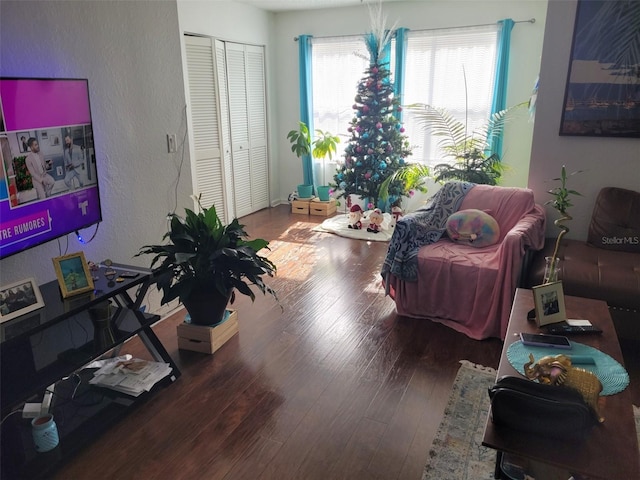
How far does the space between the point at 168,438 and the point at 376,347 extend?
1.26 meters

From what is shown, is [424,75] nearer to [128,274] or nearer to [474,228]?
[474,228]

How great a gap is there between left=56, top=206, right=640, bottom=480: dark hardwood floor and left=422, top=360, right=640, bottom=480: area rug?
0.05 metres

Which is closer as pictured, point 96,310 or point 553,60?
point 96,310

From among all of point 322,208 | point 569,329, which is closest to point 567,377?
point 569,329

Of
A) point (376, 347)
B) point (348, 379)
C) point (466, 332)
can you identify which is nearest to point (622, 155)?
point (466, 332)

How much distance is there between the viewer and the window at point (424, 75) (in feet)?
16.5

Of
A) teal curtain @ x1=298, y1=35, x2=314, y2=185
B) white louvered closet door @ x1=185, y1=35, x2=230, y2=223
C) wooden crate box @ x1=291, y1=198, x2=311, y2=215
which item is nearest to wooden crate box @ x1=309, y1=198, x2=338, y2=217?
wooden crate box @ x1=291, y1=198, x2=311, y2=215

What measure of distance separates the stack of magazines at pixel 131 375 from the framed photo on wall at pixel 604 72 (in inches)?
120

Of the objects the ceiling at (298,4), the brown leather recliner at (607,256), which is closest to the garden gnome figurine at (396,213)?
the brown leather recliner at (607,256)

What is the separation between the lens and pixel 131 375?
239 cm

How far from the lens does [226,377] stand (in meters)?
2.55

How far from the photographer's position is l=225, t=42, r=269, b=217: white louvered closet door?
17.7 ft

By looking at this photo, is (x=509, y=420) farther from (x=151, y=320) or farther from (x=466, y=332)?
(x=151, y=320)

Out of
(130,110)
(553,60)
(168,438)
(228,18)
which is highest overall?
(228,18)
